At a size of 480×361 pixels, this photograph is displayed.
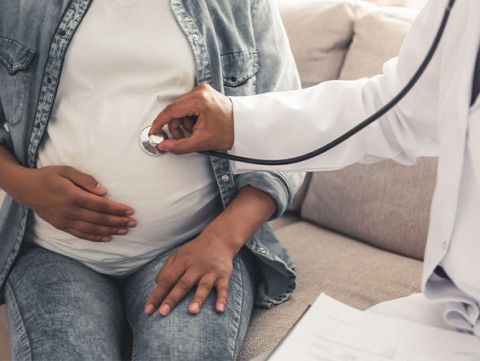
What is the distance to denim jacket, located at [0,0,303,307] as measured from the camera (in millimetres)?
875

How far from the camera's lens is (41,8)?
0.88m

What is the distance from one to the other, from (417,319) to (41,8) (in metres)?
0.70

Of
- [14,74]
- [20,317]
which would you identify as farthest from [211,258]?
[14,74]

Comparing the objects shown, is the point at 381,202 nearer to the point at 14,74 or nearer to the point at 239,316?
the point at 239,316

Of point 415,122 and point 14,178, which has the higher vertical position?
point 415,122

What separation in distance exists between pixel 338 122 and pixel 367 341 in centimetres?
29

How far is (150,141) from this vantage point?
84 centimetres

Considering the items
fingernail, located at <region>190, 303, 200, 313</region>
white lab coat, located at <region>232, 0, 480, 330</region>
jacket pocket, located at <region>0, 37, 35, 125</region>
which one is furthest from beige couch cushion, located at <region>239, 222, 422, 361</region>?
jacket pocket, located at <region>0, 37, 35, 125</region>

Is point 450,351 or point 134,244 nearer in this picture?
point 450,351

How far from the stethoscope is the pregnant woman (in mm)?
17

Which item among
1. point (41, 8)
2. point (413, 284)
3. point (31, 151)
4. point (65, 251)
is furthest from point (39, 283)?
point (413, 284)

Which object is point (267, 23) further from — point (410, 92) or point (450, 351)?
point (450, 351)

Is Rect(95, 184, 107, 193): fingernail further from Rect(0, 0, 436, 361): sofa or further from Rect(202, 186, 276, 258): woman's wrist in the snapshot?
Rect(0, 0, 436, 361): sofa

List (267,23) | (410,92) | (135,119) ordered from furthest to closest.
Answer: (267,23) → (135,119) → (410,92)
